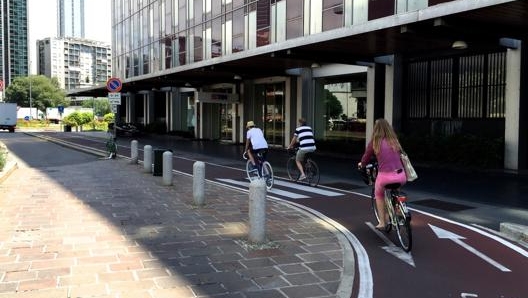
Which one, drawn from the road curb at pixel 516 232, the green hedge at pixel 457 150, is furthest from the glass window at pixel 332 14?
the road curb at pixel 516 232

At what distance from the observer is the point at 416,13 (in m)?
14.0

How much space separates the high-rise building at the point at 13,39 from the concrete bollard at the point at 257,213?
9097cm

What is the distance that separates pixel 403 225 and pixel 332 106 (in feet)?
61.8

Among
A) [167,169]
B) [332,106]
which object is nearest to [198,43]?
[332,106]

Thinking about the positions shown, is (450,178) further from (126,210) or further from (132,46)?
(132,46)

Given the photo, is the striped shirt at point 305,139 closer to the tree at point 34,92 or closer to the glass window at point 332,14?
the glass window at point 332,14

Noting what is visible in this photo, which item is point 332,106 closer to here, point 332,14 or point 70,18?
point 332,14

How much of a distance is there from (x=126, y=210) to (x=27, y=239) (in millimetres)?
2323

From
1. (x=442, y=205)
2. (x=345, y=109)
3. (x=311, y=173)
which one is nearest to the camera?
(x=442, y=205)

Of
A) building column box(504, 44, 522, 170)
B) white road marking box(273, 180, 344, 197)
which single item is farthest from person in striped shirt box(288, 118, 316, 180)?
building column box(504, 44, 522, 170)

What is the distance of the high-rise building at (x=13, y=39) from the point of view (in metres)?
90.1

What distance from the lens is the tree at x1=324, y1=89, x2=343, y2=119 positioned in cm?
2483

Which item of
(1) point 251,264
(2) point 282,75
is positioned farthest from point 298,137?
(2) point 282,75

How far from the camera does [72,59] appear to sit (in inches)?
4958
